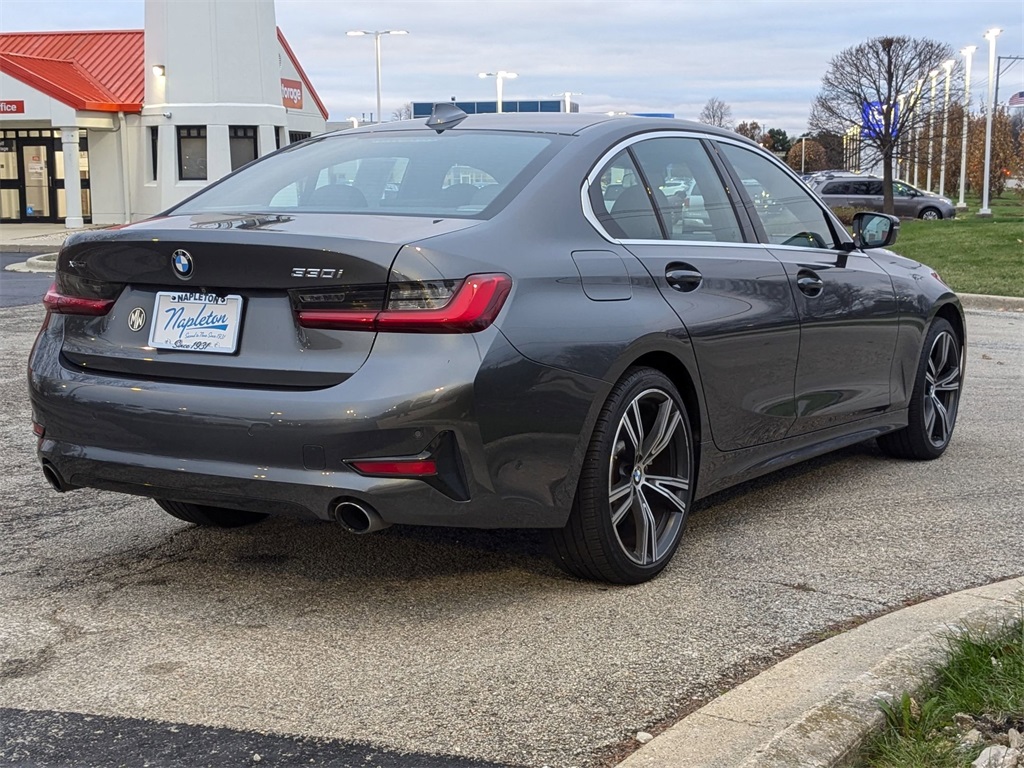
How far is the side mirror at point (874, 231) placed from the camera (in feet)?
19.6

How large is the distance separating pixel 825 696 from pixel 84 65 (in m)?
40.9

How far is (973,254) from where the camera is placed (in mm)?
20812

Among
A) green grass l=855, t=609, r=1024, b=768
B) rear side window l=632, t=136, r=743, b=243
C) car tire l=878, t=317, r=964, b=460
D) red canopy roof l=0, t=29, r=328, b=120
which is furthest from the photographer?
red canopy roof l=0, t=29, r=328, b=120

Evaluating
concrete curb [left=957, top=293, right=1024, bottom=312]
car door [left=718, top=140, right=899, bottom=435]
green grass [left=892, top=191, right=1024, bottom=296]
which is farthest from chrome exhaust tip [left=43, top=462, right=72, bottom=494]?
concrete curb [left=957, top=293, right=1024, bottom=312]

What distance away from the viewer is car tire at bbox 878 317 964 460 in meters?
6.34

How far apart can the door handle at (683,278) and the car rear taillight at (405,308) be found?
99 centimetres

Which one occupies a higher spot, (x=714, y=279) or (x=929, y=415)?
(x=714, y=279)

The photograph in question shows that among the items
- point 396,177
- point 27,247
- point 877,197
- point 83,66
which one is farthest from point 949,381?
point 877,197

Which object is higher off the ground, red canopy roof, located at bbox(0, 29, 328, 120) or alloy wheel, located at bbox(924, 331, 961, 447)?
red canopy roof, located at bbox(0, 29, 328, 120)

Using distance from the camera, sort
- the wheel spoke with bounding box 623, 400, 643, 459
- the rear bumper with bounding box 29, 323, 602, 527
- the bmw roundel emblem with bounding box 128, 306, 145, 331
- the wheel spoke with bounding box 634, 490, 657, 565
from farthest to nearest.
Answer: the wheel spoke with bounding box 634, 490, 657, 565 → the wheel spoke with bounding box 623, 400, 643, 459 → the bmw roundel emblem with bounding box 128, 306, 145, 331 → the rear bumper with bounding box 29, 323, 602, 527

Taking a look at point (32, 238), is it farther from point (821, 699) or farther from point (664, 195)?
point (821, 699)

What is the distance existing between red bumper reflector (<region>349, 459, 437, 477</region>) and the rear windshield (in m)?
0.85

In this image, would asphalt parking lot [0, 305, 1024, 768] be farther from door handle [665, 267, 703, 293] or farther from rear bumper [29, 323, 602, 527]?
door handle [665, 267, 703, 293]

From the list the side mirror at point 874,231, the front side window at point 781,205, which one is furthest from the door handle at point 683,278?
the side mirror at point 874,231
